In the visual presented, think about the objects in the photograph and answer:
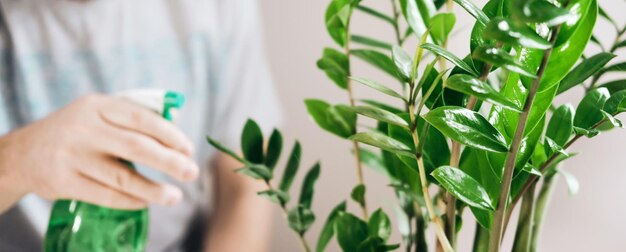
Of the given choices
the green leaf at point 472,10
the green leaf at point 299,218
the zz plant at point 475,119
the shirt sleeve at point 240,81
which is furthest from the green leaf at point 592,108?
the shirt sleeve at point 240,81

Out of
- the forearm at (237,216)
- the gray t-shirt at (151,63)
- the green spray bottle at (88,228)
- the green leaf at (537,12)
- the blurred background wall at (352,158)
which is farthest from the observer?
the forearm at (237,216)

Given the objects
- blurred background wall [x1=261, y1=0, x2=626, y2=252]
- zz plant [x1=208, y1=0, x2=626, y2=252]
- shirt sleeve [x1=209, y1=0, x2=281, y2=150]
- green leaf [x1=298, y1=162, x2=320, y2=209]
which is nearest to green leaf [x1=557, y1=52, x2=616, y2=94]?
zz plant [x1=208, y1=0, x2=626, y2=252]

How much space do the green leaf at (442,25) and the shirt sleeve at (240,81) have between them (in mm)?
523

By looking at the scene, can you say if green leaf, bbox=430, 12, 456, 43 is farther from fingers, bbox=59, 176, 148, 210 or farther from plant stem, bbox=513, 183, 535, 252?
fingers, bbox=59, 176, 148, 210

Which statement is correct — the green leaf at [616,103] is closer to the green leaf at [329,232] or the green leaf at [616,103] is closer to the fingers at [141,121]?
the green leaf at [329,232]

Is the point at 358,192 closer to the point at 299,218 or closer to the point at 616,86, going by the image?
the point at 299,218

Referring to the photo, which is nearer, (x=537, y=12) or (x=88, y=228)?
(x=537, y=12)

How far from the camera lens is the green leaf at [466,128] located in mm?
284

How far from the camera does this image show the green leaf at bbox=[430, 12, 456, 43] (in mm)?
359

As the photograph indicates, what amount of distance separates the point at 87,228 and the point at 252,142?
0.19 meters

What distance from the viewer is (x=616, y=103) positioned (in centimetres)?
32

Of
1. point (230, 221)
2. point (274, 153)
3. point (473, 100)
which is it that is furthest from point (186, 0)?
point (473, 100)

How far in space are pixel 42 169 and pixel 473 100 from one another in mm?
388

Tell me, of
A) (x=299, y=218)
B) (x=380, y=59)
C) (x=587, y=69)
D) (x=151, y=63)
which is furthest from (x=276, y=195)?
(x=151, y=63)
